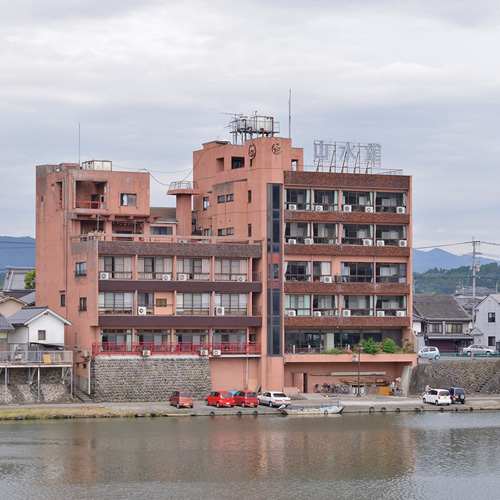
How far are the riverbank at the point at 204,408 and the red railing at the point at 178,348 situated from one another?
5797mm

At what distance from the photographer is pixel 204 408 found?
304ft

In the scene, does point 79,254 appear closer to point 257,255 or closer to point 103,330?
point 103,330

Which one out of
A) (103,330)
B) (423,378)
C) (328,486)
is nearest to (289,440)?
(328,486)

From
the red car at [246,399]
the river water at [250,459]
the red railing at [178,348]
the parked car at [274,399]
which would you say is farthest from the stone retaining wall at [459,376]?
the red car at [246,399]

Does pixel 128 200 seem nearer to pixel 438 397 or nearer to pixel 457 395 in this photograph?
pixel 438 397

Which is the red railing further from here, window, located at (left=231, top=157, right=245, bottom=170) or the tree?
the tree

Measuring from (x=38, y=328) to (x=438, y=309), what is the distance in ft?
221

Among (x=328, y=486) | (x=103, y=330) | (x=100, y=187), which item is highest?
(x=100, y=187)

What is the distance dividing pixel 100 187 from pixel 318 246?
22503mm

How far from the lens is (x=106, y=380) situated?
9612 centimetres

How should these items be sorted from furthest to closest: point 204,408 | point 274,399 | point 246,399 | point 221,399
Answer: point 246,399, point 274,399, point 221,399, point 204,408

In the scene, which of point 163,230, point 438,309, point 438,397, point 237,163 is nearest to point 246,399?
point 438,397

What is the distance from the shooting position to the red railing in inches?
3903

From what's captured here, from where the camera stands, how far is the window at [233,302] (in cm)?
10418
